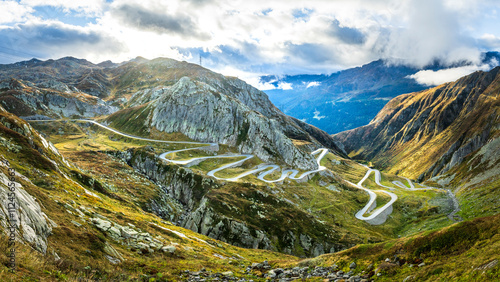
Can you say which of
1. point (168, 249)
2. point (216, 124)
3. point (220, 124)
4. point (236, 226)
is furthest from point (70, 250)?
point (216, 124)

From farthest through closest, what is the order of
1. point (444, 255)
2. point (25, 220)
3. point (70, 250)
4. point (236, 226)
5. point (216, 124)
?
1. point (216, 124)
2. point (236, 226)
3. point (444, 255)
4. point (70, 250)
5. point (25, 220)

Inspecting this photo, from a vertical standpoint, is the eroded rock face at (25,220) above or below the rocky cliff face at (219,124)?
below

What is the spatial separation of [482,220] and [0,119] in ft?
251

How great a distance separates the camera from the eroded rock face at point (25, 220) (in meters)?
15.5

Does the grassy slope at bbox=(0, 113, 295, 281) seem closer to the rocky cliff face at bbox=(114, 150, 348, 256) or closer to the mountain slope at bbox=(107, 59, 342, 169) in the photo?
the rocky cliff face at bbox=(114, 150, 348, 256)

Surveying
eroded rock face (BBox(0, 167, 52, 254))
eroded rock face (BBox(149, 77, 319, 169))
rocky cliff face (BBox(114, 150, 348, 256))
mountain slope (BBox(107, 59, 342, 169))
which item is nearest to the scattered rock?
eroded rock face (BBox(0, 167, 52, 254))

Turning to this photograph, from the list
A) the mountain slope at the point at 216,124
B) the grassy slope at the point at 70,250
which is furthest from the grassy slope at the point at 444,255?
the mountain slope at the point at 216,124

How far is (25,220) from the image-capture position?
16875 mm

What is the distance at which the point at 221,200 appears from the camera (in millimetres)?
72625

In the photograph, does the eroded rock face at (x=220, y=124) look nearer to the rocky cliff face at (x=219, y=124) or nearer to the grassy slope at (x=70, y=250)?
the rocky cliff face at (x=219, y=124)

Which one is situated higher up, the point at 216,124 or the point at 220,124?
the point at 220,124

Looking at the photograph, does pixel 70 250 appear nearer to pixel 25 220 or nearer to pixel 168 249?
pixel 25 220

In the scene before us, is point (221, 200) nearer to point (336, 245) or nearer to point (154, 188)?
point (154, 188)

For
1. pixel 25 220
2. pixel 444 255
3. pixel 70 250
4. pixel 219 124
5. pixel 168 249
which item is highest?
pixel 219 124
